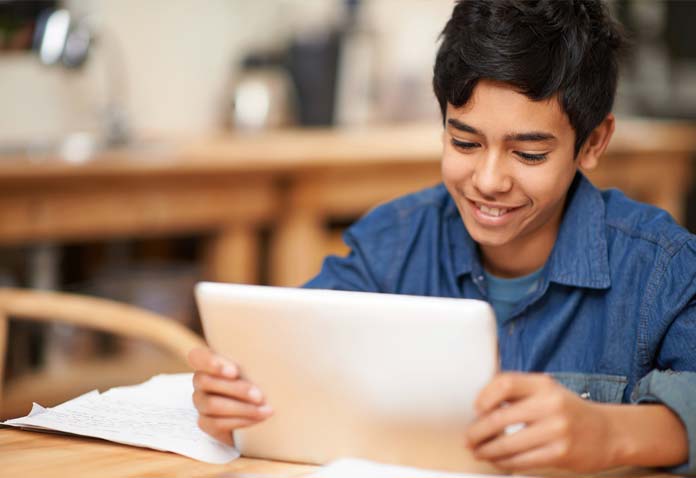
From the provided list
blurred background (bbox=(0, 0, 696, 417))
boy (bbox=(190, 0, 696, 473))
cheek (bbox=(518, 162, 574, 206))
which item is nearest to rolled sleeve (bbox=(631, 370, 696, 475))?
boy (bbox=(190, 0, 696, 473))

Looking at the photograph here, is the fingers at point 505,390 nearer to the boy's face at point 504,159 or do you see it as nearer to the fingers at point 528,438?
the fingers at point 528,438

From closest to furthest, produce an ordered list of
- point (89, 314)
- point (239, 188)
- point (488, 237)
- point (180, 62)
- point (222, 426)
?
point (222, 426) < point (488, 237) < point (89, 314) < point (239, 188) < point (180, 62)

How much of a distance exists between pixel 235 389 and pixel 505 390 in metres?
0.25

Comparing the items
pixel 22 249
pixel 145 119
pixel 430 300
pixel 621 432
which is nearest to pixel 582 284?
pixel 621 432

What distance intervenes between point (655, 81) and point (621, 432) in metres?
4.18

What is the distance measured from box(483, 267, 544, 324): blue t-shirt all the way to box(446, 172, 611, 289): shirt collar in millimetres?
36

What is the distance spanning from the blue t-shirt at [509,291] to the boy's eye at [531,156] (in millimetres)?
199

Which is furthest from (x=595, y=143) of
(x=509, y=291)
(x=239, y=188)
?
(x=239, y=188)

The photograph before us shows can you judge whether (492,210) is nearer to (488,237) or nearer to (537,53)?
(488,237)

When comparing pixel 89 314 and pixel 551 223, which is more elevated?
pixel 551 223

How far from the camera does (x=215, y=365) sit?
0.90 m

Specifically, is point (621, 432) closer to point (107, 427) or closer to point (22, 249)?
point (107, 427)

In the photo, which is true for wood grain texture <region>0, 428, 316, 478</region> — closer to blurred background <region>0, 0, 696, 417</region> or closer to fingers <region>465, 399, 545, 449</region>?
fingers <region>465, 399, 545, 449</region>

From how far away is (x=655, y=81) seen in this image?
4.78 m
